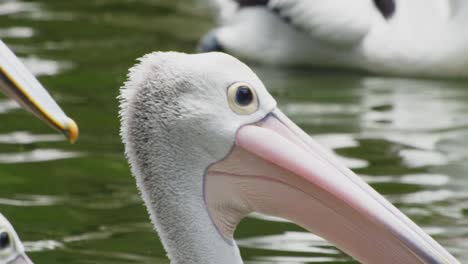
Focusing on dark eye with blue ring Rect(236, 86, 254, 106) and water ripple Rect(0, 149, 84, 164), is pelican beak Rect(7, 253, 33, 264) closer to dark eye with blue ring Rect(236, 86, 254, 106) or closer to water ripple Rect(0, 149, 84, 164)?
dark eye with blue ring Rect(236, 86, 254, 106)

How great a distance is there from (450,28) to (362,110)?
1464 mm

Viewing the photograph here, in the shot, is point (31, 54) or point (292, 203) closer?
point (292, 203)

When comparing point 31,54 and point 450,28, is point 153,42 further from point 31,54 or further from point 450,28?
point 450,28

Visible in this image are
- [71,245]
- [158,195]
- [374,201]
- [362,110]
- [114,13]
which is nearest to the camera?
[374,201]

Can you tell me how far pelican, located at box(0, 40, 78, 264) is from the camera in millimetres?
4133

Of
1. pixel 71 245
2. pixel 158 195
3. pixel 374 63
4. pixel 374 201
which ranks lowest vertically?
pixel 71 245

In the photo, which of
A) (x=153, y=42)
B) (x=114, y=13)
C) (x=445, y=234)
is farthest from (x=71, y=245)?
(x=114, y=13)

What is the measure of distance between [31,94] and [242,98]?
0.60 metres

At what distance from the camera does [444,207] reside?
6836 millimetres

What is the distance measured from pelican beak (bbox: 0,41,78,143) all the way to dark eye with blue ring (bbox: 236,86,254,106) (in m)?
0.49

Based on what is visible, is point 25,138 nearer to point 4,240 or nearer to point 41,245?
point 41,245

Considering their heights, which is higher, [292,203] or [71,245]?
[292,203]

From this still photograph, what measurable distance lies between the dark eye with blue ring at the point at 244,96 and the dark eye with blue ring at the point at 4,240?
763 millimetres

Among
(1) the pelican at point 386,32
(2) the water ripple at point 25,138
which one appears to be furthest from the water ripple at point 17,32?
(2) the water ripple at point 25,138
